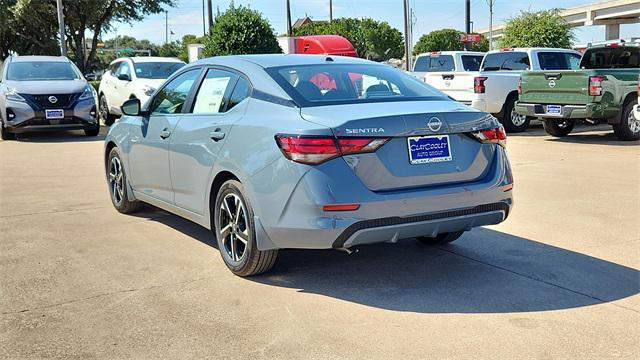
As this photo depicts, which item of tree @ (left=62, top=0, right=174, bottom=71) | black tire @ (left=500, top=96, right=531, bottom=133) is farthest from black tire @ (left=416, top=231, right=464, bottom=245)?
tree @ (left=62, top=0, right=174, bottom=71)

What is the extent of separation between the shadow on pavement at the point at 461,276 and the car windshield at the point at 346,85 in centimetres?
125

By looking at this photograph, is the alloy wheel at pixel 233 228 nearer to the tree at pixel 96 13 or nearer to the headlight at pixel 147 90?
the headlight at pixel 147 90

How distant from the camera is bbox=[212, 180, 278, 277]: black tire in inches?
184

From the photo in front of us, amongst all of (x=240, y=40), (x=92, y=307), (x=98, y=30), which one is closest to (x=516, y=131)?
(x=240, y=40)

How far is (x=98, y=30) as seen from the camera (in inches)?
1550

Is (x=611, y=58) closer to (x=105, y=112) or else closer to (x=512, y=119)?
(x=512, y=119)

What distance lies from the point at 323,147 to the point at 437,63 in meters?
13.6

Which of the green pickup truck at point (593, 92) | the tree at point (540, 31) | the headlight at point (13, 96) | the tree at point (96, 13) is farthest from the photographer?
the tree at point (96, 13)

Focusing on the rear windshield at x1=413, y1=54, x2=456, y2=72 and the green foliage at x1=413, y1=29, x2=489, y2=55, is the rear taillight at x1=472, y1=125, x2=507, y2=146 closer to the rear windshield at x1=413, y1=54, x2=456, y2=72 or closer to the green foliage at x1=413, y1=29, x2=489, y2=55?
the rear windshield at x1=413, y1=54, x2=456, y2=72

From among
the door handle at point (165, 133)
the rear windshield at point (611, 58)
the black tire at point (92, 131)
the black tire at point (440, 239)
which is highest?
the rear windshield at point (611, 58)

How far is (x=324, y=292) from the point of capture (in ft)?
15.1

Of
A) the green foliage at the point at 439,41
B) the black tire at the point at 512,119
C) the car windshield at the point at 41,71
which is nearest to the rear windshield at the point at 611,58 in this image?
the black tire at the point at 512,119

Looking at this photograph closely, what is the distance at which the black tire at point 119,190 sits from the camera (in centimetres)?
684

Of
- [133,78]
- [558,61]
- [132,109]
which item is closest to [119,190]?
[132,109]
